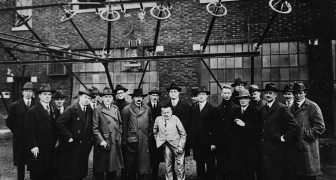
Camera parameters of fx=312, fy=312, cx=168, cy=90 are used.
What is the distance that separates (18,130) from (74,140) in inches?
57.1

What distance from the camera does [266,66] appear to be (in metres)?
10.3

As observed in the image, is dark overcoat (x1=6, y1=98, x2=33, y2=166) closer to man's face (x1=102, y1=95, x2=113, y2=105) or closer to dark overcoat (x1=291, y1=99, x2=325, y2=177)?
man's face (x1=102, y1=95, x2=113, y2=105)

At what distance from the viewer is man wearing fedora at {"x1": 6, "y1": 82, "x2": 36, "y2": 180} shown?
5.98 meters

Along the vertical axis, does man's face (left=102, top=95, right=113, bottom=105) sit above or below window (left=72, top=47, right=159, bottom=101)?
below

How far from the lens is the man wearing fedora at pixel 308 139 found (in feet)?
16.4

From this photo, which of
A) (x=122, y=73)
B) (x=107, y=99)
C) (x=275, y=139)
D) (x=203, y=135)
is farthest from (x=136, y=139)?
(x=122, y=73)

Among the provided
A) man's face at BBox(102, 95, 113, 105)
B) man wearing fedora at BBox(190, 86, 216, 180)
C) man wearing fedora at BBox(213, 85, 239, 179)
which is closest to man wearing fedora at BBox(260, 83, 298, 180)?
man wearing fedora at BBox(213, 85, 239, 179)

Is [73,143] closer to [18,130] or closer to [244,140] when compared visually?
[18,130]

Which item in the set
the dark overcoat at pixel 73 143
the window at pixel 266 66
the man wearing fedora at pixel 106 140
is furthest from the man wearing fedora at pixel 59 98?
the window at pixel 266 66

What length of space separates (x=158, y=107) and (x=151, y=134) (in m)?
0.63

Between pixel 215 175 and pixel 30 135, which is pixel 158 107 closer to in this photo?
pixel 215 175

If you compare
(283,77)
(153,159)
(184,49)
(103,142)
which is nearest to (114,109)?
(103,142)

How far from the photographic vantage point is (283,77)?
33.3 ft

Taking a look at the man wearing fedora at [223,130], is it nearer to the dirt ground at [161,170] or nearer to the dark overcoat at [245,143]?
the dark overcoat at [245,143]
